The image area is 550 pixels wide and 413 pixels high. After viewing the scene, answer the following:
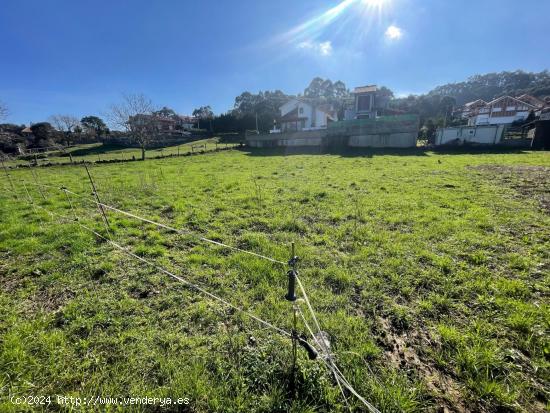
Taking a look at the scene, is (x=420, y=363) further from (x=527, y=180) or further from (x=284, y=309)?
(x=527, y=180)

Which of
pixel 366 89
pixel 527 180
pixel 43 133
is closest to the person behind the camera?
pixel 527 180

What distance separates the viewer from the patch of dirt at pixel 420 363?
1970 millimetres

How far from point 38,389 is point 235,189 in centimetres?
777

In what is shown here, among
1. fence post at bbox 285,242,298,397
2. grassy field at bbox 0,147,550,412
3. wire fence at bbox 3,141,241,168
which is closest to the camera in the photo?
fence post at bbox 285,242,298,397

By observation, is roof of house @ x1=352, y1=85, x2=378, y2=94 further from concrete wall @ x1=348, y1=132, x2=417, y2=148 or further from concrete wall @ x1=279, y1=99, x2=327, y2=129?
concrete wall @ x1=348, y1=132, x2=417, y2=148

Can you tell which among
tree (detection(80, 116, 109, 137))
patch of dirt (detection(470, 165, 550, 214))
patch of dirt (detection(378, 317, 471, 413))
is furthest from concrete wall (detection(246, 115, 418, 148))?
tree (detection(80, 116, 109, 137))

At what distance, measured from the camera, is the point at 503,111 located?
160ft

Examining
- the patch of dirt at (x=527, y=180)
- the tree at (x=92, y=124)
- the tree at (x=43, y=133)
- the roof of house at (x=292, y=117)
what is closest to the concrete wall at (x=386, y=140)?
the patch of dirt at (x=527, y=180)

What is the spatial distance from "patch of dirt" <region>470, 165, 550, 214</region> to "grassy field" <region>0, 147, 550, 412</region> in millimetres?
994

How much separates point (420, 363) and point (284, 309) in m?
1.52

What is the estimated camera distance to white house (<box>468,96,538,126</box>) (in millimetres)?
46812

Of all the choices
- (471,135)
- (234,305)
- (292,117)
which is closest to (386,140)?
(471,135)

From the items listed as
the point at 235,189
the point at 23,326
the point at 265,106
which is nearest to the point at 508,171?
the point at 235,189

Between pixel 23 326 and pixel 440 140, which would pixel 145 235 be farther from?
pixel 440 140
